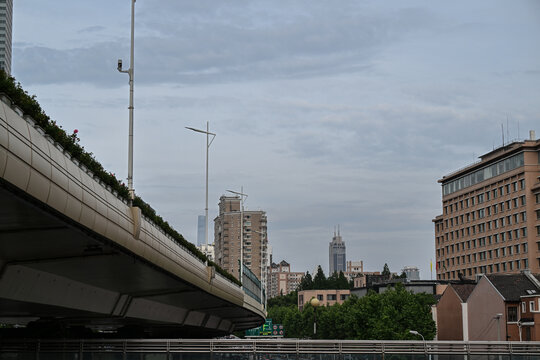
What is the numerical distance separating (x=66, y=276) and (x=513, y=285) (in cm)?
7205

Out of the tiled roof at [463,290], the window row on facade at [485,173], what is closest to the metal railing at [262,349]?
the tiled roof at [463,290]

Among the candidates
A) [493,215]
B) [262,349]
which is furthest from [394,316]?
[262,349]

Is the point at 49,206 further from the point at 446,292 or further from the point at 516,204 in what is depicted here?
the point at 516,204

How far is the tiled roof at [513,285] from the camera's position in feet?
295

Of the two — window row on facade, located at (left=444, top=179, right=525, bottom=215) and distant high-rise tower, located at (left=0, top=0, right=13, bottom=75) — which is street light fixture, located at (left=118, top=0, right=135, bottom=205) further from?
window row on facade, located at (left=444, top=179, right=525, bottom=215)

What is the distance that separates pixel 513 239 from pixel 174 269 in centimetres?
13118

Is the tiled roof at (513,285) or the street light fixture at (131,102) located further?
the tiled roof at (513,285)

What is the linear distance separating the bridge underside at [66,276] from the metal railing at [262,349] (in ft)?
6.39

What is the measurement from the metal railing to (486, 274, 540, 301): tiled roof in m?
58.8

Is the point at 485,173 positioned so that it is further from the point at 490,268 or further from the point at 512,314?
the point at 512,314

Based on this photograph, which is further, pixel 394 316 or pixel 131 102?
pixel 394 316

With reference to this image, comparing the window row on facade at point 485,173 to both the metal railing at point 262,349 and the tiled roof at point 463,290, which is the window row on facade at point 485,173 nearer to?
the tiled roof at point 463,290

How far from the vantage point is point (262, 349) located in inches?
1308

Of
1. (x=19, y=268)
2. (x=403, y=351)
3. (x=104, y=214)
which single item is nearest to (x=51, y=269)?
(x=19, y=268)
